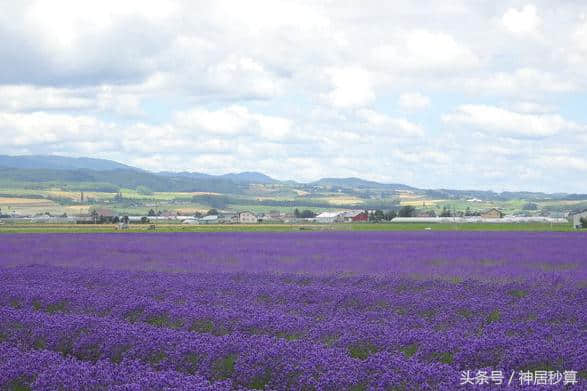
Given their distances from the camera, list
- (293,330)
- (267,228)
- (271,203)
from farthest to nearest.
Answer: (271,203) → (267,228) → (293,330)

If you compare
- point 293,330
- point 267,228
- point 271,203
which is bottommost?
point 267,228

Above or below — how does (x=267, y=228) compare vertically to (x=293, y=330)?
below

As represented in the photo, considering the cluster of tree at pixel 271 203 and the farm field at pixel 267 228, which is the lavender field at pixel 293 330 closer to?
the farm field at pixel 267 228

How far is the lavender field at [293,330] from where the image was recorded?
6.46 metres

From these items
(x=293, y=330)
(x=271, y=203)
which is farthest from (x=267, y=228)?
(x=271, y=203)

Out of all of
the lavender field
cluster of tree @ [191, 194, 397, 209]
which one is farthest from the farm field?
cluster of tree @ [191, 194, 397, 209]

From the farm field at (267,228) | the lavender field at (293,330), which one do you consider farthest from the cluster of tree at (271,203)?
the lavender field at (293,330)

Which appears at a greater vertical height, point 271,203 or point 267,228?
point 271,203

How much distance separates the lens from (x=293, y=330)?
29.0 ft

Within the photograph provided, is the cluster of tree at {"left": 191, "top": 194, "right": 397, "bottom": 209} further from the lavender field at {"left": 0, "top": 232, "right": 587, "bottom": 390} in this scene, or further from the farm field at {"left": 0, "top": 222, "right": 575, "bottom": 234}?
the lavender field at {"left": 0, "top": 232, "right": 587, "bottom": 390}

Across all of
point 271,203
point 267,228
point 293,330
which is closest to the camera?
point 293,330

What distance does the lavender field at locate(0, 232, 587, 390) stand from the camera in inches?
254

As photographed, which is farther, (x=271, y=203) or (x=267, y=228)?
(x=271, y=203)

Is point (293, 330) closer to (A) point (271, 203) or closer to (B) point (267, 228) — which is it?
(B) point (267, 228)
